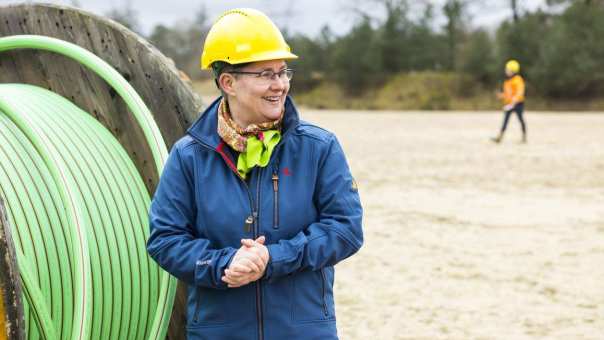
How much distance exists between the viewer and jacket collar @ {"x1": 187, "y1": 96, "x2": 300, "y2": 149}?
8.44 ft

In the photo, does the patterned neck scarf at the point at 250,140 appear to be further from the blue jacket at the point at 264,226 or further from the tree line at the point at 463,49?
the tree line at the point at 463,49

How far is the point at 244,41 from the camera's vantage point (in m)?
2.56

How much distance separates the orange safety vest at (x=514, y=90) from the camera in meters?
16.9

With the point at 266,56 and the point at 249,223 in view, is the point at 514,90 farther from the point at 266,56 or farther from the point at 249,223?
the point at 249,223

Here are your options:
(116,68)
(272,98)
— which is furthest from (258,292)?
(116,68)

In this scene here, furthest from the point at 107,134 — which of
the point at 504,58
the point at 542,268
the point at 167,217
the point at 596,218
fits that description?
the point at 504,58

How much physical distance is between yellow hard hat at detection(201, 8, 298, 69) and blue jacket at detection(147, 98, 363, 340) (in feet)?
0.65

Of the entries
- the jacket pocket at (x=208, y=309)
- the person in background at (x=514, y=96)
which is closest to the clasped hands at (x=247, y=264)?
the jacket pocket at (x=208, y=309)

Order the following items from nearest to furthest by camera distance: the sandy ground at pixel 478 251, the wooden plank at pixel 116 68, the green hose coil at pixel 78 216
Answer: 1. the green hose coil at pixel 78 216
2. the wooden plank at pixel 116 68
3. the sandy ground at pixel 478 251

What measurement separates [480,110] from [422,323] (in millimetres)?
35876

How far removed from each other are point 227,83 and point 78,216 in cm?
77

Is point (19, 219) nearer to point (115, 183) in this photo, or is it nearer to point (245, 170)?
point (115, 183)

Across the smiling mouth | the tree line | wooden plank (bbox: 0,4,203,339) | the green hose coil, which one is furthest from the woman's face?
the tree line

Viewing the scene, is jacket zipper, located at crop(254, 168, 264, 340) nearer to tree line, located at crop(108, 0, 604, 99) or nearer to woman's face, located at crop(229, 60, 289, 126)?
woman's face, located at crop(229, 60, 289, 126)
